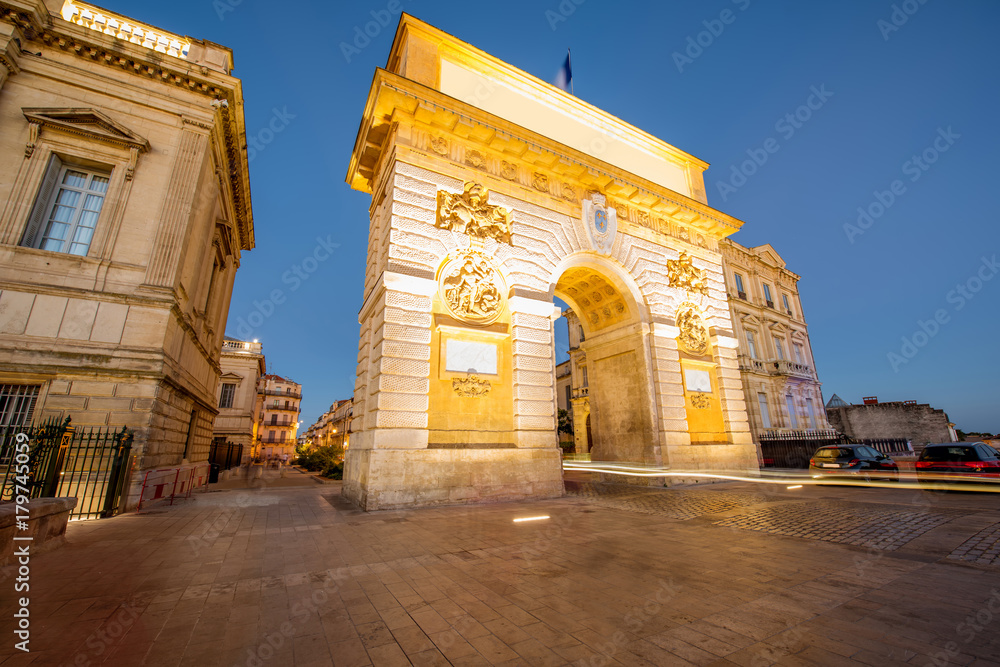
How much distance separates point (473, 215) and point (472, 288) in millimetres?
2281

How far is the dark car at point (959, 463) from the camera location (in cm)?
1002

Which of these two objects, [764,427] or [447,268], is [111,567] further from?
[764,427]

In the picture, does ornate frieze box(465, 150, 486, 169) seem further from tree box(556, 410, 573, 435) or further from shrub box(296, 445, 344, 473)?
tree box(556, 410, 573, 435)

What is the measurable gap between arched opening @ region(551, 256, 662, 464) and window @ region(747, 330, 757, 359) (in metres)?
18.8

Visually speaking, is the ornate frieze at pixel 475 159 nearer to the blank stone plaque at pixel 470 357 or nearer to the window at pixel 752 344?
the blank stone plaque at pixel 470 357

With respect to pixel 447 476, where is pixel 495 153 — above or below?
above

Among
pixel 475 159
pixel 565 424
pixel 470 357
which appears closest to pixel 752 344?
pixel 565 424

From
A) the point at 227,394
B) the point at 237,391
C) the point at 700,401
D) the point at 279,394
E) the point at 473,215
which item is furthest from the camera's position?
the point at 279,394

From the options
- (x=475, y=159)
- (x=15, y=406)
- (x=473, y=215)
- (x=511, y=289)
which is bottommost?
(x=15, y=406)

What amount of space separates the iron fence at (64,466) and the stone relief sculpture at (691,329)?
55.2 feet

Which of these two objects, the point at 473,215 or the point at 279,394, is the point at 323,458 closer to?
the point at 473,215

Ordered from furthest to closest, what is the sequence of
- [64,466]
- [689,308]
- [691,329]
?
[689,308]
[691,329]
[64,466]

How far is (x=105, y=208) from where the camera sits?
37.0ft

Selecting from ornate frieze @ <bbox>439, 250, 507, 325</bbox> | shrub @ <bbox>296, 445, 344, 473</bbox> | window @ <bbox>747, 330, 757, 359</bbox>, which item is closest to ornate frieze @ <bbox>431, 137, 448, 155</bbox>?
ornate frieze @ <bbox>439, 250, 507, 325</bbox>
